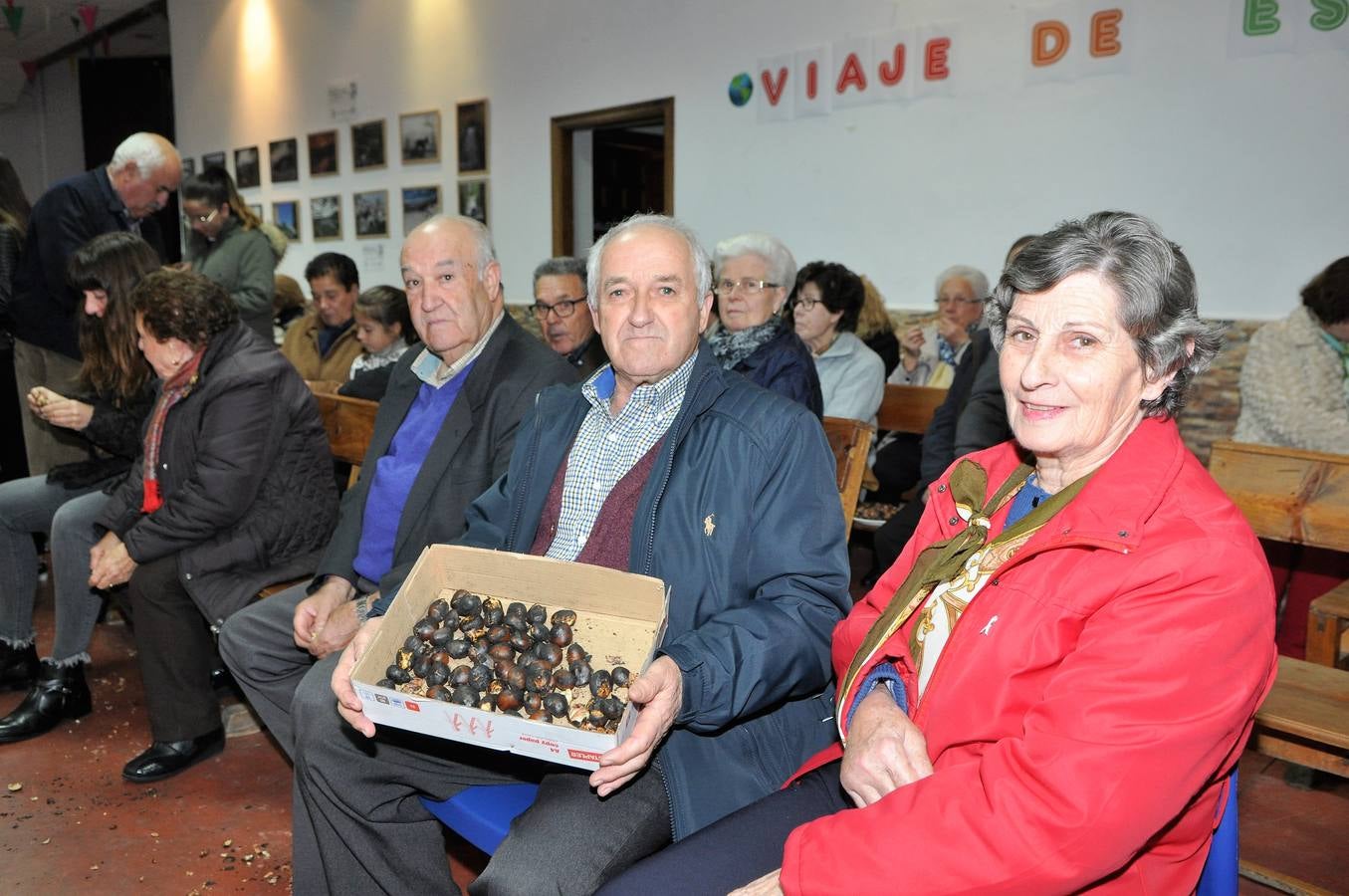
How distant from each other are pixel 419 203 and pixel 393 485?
626 centimetres

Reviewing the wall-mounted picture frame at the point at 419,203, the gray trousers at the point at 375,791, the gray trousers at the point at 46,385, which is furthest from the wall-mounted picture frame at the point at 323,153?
the gray trousers at the point at 375,791

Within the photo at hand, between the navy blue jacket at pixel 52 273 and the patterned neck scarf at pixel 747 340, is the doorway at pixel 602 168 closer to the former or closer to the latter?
the patterned neck scarf at pixel 747 340

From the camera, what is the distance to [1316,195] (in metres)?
3.80

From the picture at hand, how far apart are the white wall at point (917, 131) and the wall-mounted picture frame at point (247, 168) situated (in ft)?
7.20

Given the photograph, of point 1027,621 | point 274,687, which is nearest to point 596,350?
point 274,687

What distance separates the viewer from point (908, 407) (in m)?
3.87

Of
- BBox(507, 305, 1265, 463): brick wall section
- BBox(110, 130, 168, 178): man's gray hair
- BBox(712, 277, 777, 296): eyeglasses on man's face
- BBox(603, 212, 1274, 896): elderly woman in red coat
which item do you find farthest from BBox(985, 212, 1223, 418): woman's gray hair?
BBox(110, 130, 168, 178): man's gray hair

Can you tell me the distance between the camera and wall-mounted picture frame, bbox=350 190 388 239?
8.48 m

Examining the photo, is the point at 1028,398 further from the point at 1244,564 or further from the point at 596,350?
the point at 596,350

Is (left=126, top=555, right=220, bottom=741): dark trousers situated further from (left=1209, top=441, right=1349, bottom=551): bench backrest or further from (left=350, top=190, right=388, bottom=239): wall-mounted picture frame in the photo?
(left=350, top=190, right=388, bottom=239): wall-mounted picture frame

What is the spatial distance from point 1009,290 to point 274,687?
2.07m

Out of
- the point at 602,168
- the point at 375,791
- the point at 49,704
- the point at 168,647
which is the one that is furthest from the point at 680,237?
the point at 602,168

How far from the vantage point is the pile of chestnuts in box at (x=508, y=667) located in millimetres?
1375

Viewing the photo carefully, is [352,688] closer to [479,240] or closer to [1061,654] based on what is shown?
[1061,654]
